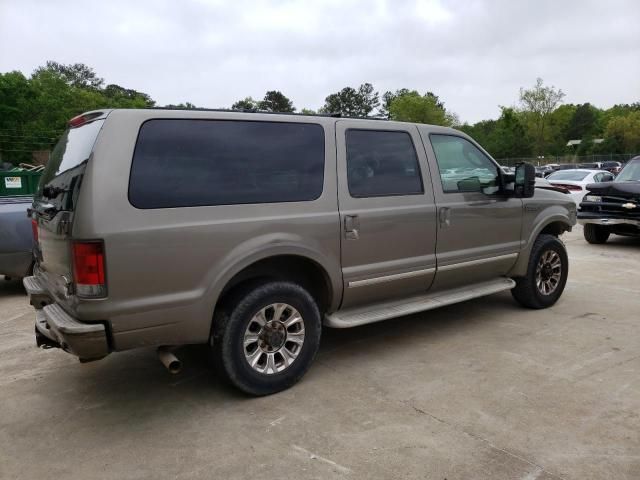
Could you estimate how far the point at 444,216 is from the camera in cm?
457

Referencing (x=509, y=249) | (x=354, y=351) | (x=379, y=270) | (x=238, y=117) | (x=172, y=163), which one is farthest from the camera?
(x=509, y=249)

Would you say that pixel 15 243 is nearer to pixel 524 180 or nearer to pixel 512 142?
pixel 524 180

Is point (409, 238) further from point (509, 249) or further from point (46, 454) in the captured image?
point (46, 454)

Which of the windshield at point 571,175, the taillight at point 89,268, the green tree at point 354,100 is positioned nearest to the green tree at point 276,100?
the green tree at point 354,100

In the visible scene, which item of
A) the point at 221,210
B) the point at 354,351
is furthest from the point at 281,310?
the point at 354,351

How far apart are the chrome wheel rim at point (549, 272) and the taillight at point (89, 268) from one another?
174 inches

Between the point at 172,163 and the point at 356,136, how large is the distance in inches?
62.2

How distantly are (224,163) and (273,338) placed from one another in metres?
1.26

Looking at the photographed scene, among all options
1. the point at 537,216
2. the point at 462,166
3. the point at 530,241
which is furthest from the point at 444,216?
the point at 537,216

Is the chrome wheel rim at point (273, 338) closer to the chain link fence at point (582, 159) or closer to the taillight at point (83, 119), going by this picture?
the taillight at point (83, 119)

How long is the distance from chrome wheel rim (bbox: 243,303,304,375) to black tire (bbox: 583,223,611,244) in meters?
8.82

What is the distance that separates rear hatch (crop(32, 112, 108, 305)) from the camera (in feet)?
10.2

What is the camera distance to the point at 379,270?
420cm

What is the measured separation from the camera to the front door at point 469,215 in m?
4.64
